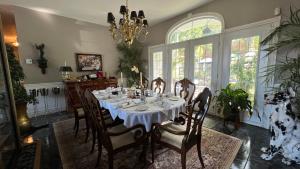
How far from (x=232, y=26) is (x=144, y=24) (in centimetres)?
199

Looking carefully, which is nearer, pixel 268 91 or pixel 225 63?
pixel 268 91

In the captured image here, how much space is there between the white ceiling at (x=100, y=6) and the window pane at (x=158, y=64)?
1.29 metres

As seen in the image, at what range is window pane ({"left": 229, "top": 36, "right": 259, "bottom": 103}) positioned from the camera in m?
2.96

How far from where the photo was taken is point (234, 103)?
2855 millimetres

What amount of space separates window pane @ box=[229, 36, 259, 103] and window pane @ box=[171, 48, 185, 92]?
139cm

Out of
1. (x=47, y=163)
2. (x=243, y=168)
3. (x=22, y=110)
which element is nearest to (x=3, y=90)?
(x=47, y=163)

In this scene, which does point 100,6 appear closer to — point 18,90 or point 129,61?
point 129,61

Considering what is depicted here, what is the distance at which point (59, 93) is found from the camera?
437 cm

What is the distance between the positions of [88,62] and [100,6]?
188cm

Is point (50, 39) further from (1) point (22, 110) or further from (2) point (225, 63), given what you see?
(2) point (225, 63)

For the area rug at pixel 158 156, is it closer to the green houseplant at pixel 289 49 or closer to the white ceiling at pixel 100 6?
the green houseplant at pixel 289 49

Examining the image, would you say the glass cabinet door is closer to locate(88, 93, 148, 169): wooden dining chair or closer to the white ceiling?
locate(88, 93, 148, 169): wooden dining chair

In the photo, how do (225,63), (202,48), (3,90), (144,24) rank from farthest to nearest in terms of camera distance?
(202,48) < (225,63) < (144,24) < (3,90)

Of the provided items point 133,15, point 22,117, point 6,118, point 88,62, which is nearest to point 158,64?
point 88,62
